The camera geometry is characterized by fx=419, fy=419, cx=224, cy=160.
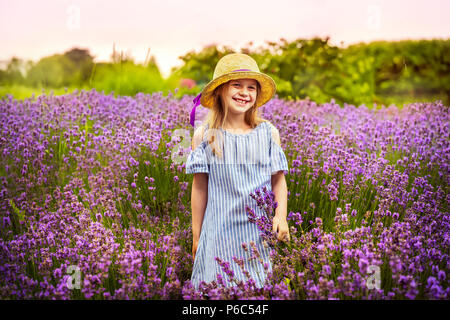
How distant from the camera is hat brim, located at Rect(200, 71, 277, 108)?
2326 mm

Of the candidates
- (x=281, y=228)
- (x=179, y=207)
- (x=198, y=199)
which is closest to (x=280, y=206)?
(x=281, y=228)

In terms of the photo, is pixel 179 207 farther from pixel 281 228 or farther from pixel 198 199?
pixel 281 228

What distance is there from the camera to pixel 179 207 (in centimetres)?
280

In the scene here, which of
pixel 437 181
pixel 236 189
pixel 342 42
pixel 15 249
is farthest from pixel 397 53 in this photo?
pixel 15 249

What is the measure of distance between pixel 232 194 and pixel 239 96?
1.82 ft

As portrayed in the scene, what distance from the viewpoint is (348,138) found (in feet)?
10.9

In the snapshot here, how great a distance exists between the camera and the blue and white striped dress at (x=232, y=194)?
2.27 m

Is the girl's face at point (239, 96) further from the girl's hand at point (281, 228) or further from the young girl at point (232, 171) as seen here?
the girl's hand at point (281, 228)

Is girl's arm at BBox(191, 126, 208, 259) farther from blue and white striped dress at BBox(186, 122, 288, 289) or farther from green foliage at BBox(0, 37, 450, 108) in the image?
green foliage at BBox(0, 37, 450, 108)

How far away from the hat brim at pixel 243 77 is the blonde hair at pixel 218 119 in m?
0.04

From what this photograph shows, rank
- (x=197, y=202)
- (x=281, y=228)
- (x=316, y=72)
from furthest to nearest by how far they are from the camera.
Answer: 1. (x=316, y=72)
2. (x=197, y=202)
3. (x=281, y=228)

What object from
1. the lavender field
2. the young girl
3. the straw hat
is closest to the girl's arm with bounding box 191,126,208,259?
the young girl

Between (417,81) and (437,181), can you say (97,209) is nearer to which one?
(437,181)

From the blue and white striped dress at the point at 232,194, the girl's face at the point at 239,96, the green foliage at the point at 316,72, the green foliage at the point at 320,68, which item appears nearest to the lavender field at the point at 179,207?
the blue and white striped dress at the point at 232,194
